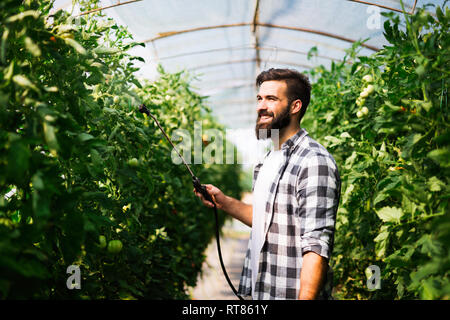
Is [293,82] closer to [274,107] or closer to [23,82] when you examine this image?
[274,107]

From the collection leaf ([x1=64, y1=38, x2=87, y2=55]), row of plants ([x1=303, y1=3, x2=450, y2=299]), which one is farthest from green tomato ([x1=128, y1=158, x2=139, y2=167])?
row of plants ([x1=303, y1=3, x2=450, y2=299])

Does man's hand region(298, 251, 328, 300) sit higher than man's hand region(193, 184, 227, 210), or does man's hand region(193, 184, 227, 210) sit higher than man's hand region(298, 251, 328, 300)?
man's hand region(193, 184, 227, 210)

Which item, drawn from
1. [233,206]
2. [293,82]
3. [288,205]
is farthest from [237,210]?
[293,82]

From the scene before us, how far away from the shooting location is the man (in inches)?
49.2

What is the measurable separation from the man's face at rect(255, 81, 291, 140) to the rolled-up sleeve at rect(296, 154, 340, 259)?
1.01 feet

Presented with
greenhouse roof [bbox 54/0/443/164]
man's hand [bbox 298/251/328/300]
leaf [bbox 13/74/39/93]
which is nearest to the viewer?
leaf [bbox 13/74/39/93]

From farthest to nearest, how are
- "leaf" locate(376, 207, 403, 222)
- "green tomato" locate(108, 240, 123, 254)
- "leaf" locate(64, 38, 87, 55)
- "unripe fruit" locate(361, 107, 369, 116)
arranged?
1. "unripe fruit" locate(361, 107, 369, 116)
2. "green tomato" locate(108, 240, 123, 254)
3. "leaf" locate(376, 207, 403, 222)
4. "leaf" locate(64, 38, 87, 55)

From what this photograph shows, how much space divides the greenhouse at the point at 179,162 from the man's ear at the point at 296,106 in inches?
1.0

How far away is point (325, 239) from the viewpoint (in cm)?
123

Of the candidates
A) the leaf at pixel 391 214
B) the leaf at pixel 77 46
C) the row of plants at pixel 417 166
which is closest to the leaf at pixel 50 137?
the leaf at pixel 77 46

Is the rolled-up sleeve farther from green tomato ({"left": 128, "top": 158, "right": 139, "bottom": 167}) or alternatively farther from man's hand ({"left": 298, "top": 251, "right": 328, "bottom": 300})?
green tomato ({"left": 128, "top": 158, "right": 139, "bottom": 167})
